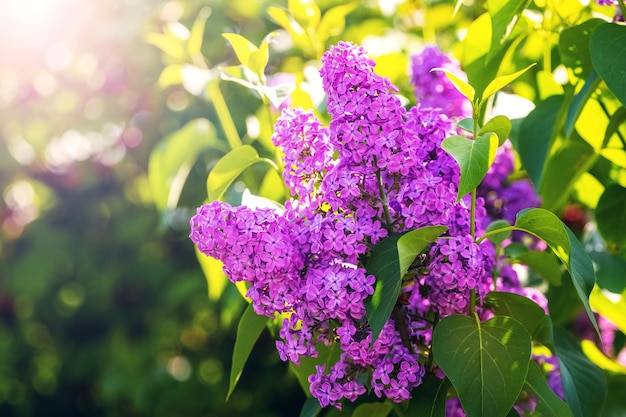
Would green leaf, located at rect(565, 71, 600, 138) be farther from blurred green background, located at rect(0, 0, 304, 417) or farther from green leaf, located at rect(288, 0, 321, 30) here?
blurred green background, located at rect(0, 0, 304, 417)

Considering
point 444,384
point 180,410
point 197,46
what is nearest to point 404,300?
point 444,384

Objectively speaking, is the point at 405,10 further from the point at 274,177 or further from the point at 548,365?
the point at 548,365

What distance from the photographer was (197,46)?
57.9 inches

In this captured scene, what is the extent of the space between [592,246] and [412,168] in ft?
2.22

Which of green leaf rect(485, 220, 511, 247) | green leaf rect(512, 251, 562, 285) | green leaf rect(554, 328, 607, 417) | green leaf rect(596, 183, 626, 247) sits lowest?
green leaf rect(554, 328, 607, 417)

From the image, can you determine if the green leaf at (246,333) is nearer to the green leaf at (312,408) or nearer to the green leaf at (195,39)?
the green leaf at (312,408)

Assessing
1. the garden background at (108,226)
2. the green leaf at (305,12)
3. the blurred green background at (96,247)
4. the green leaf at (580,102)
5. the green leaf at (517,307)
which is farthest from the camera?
the blurred green background at (96,247)

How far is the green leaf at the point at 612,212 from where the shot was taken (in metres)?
1.12

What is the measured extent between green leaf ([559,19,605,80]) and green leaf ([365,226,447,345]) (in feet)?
1.51

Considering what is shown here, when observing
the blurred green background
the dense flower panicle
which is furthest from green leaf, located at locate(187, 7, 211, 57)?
the blurred green background

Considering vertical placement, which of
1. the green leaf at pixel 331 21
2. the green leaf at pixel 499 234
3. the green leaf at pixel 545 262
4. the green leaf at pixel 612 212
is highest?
the green leaf at pixel 331 21

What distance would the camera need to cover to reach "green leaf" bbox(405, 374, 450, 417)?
2.75 ft

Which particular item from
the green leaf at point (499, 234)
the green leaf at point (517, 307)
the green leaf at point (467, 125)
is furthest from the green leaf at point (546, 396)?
the green leaf at point (467, 125)

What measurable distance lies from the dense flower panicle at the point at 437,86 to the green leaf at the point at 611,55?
0.25 meters
